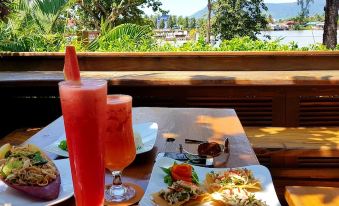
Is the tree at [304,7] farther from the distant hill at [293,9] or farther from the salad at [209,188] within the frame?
the salad at [209,188]

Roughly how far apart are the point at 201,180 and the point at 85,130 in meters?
0.50

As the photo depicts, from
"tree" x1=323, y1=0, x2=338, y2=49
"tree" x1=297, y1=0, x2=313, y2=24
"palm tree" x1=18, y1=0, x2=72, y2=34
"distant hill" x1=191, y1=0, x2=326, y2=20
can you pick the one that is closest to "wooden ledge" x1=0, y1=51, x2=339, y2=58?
"palm tree" x1=18, y1=0, x2=72, y2=34

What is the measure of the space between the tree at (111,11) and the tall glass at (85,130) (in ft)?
31.9

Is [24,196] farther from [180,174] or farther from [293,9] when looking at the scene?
[293,9]

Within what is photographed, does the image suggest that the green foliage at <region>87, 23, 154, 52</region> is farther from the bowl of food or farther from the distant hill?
the distant hill

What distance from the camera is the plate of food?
41.6 inches

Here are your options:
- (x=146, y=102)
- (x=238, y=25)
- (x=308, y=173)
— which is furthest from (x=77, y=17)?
(x=308, y=173)

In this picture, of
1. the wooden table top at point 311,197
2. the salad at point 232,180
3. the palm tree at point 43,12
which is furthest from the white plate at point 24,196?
the palm tree at point 43,12

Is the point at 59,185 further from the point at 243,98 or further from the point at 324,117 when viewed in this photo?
the point at 324,117

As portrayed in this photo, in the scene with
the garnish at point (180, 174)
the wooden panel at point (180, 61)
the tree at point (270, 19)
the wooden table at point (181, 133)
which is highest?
the tree at point (270, 19)

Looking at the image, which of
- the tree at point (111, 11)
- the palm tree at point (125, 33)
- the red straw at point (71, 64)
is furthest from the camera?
the tree at point (111, 11)

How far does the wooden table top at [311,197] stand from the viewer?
4.33 ft

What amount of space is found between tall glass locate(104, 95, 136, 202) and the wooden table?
107 mm

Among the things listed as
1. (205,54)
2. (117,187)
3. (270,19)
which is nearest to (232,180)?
(117,187)
